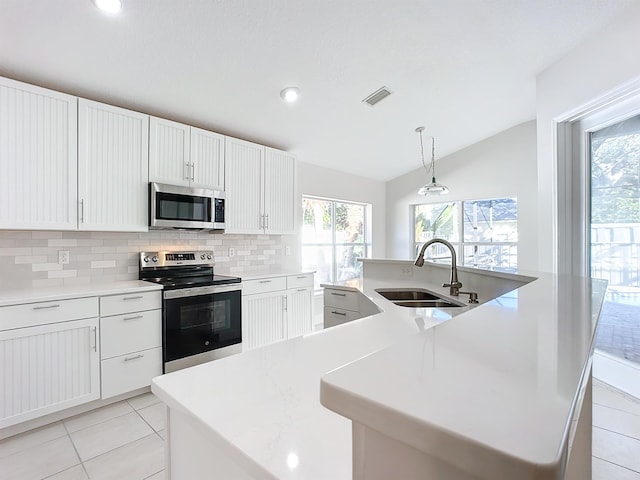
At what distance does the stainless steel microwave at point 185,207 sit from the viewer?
2826 millimetres

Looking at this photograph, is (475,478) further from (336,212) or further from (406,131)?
(336,212)

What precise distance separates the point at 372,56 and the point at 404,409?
2.85 metres

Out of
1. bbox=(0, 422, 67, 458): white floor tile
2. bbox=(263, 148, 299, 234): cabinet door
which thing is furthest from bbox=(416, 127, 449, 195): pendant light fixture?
bbox=(0, 422, 67, 458): white floor tile

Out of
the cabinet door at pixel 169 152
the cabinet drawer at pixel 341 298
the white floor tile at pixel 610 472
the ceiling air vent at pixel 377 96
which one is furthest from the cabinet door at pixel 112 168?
the white floor tile at pixel 610 472

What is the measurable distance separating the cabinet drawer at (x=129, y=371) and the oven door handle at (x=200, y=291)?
435 mm

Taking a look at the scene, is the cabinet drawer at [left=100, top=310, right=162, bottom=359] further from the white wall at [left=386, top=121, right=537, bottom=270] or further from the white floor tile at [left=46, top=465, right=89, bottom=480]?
the white wall at [left=386, top=121, right=537, bottom=270]

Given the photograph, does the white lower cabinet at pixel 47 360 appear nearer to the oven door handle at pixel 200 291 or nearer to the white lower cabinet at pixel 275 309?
the oven door handle at pixel 200 291

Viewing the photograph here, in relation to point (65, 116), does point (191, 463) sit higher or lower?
lower

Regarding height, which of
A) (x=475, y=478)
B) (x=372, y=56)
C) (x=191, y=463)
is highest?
(x=372, y=56)

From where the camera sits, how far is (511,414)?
0.90 ft

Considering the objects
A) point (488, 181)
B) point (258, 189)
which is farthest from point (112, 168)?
point (488, 181)

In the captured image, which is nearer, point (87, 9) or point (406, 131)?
point (87, 9)

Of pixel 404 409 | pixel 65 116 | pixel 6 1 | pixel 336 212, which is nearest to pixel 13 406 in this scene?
pixel 65 116

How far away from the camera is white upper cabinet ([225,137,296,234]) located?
3.46 m
